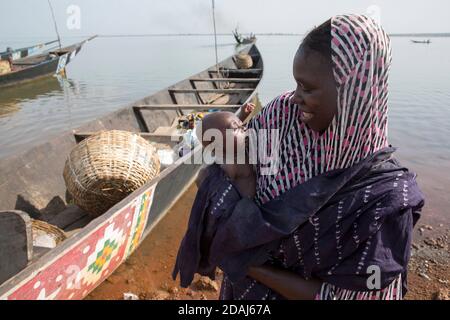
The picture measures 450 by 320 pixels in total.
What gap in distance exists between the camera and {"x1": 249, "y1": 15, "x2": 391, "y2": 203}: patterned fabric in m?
0.84

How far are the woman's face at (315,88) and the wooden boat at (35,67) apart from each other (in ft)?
45.3

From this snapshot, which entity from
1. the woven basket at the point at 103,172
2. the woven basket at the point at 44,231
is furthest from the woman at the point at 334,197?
the woven basket at the point at 103,172

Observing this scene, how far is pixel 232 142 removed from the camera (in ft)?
4.37

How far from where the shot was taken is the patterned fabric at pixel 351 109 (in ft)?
2.76

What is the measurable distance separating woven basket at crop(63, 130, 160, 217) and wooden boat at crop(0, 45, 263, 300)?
0.23 metres

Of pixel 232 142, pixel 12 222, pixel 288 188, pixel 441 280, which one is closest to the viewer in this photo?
pixel 288 188

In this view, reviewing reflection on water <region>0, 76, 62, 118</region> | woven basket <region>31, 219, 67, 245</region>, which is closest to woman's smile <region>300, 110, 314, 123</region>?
woven basket <region>31, 219, 67, 245</region>

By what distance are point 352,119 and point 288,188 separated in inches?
10.2

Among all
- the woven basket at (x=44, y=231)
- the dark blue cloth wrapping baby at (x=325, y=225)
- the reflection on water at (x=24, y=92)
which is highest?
the dark blue cloth wrapping baby at (x=325, y=225)

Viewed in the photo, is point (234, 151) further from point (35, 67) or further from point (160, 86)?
point (35, 67)

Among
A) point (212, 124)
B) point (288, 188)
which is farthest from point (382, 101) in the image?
point (212, 124)

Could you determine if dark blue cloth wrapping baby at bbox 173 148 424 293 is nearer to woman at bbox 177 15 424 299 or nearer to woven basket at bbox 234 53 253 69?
woman at bbox 177 15 424 299

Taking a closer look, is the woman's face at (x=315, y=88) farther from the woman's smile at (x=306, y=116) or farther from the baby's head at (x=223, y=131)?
the baby's head at (x=223, y=131)
